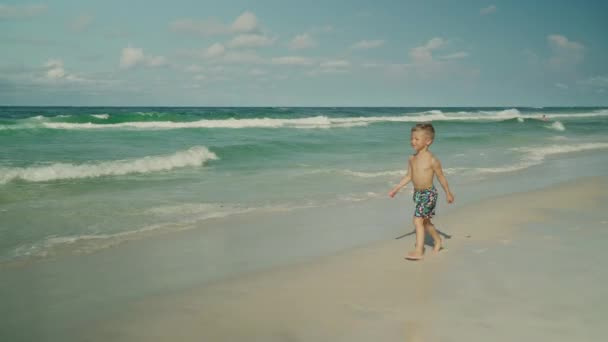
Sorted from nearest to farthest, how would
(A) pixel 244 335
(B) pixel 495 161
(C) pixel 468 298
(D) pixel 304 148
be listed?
(A) pixel 244 335 < (C) pixel 468 298 < (B) pixel 495 161 < (D) pixel 304 148

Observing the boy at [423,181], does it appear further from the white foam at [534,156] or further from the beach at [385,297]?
the white foam at [534,156]

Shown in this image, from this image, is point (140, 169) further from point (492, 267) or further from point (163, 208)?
point (492, 267)

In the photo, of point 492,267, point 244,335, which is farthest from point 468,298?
point 244,335

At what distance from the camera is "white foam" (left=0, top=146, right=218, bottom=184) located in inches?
386

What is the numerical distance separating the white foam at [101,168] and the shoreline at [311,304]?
758 cm

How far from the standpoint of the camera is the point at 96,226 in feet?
19.5

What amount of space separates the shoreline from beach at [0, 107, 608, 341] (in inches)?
0.6

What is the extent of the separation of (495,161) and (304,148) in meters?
6.76

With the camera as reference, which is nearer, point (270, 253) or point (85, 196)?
point (270, 253)

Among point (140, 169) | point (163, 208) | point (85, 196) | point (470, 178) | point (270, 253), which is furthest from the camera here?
point (140, 169)

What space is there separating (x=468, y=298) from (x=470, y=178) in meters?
7.12

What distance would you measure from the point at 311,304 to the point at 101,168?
345 inches

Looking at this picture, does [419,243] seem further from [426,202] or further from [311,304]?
[311,304]

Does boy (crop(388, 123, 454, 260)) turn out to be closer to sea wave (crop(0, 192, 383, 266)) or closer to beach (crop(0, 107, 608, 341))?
beach (crop(0, 107, 608, 341))
